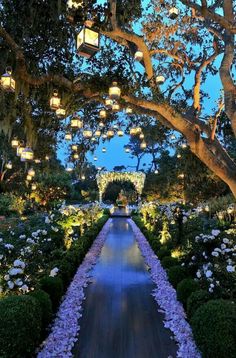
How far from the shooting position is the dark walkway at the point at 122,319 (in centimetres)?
378

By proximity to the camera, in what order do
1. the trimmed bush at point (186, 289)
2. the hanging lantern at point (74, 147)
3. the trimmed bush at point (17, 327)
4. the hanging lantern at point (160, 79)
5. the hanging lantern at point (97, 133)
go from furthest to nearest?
the hanging lantern at point (74, 147) < the hanging lantern at point (97, 133) < the hanging lantern at point (160, 79) < the trimmed bush at point (186, 289) < the trimmed bush at point (17, 327)

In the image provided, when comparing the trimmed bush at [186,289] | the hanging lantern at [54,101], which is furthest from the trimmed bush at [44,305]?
the hanging lantern at [54,101]

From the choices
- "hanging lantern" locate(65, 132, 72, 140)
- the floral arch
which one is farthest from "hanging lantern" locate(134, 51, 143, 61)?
the floral arch

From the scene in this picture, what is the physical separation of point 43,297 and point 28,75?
10.4 ft

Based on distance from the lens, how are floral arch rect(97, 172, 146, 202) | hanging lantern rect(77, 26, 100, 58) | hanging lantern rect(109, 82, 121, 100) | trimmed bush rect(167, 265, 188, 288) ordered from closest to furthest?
hanging lantern rect(77, 26, 100, 58) → hanging lantern rect(109, 82, 121, 100) → trimmed bush rect(167, 265, 188, 288) → floral arch rect(97, 172, 146, 202)

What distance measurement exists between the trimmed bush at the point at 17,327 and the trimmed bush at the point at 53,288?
1.37m

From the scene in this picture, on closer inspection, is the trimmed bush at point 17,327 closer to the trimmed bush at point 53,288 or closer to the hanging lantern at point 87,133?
the trimmed bush at point 53,288

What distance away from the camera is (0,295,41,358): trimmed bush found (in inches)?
123

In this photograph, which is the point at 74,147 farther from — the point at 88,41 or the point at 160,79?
the point at 88,41

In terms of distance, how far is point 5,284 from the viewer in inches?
160

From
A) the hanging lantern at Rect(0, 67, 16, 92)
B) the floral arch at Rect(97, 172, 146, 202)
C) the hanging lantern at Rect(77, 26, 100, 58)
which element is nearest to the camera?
the hanging lantern at Rect(77, 26, 100, 58)

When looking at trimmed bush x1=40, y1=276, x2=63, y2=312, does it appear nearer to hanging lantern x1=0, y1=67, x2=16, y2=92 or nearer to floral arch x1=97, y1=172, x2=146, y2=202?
hanging lantern x1=0, y1=67, x2=16, y2=92

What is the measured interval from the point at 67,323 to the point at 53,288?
601 millimetres

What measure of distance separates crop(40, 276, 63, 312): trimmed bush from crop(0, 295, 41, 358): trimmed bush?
1.37 m
